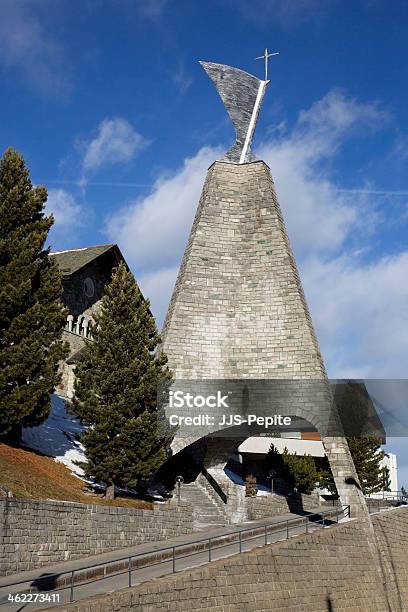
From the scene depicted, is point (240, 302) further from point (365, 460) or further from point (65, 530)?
point (365, 460)

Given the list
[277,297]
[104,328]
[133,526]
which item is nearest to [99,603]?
[133,526]

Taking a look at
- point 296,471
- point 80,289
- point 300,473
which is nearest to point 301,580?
point 296,471

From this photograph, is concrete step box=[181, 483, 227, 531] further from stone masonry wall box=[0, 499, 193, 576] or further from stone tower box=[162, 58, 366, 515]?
stone masonry wall box=[0, 499, 193, 576]

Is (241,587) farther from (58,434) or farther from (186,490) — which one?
(58,434)

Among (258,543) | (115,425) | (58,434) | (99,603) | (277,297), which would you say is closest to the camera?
(99,603)

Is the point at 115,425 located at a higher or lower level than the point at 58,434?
lower

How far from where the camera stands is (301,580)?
18.0m

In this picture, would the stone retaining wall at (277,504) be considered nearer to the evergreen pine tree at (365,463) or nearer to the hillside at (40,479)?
the evergreen pine tree at (365,463)

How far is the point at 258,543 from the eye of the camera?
61.4ft

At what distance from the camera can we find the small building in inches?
1362

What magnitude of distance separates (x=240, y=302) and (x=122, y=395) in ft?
28.2

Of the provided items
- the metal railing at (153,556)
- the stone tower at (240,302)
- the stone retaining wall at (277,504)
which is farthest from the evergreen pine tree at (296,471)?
the metal railing at (153,556)

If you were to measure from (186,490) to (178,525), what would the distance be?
4740 mm

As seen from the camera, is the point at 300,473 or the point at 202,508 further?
the point at 300,473
